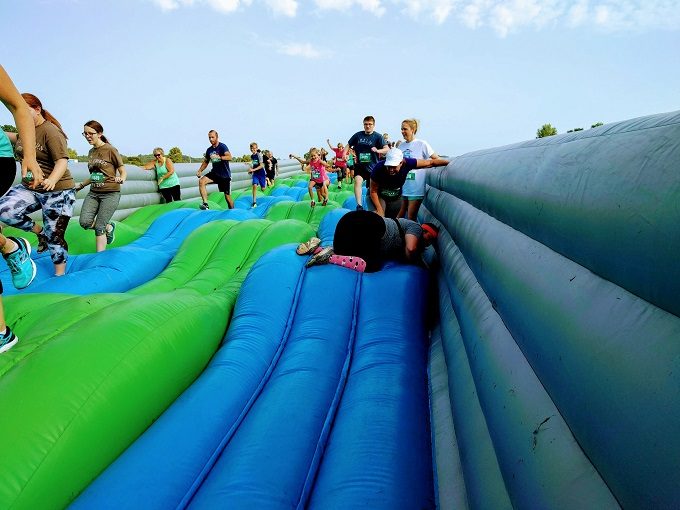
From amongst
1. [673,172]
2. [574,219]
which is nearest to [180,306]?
[574,219]

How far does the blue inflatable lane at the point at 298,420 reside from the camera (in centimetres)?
100

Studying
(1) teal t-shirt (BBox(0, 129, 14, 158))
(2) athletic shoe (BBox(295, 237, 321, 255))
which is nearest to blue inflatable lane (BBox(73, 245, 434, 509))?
A: (2) athletic shoe (BBox(295, 237, 321, 255))

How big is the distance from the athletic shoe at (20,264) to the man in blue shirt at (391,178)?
2.60 metres

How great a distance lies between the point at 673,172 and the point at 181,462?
4.39 ft

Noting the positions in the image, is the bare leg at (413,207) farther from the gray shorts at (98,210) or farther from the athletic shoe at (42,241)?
the athletic shoe at (42,241)

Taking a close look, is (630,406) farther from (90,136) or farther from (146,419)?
(90,136)

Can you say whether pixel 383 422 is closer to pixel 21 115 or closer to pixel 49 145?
pixel 21 115

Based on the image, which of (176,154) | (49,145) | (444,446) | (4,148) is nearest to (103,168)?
(49,145)

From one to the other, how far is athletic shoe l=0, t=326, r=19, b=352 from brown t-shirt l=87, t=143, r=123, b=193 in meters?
2.25

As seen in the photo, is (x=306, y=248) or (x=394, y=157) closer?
(x=306, y=248)

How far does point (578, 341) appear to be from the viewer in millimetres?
675

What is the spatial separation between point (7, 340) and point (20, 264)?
2.43 ft

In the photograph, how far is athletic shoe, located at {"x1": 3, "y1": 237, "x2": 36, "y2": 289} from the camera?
1.95 m

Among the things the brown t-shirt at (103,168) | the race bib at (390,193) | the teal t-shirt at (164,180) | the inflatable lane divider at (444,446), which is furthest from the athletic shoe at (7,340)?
the teal t-shirt at (164,180)
